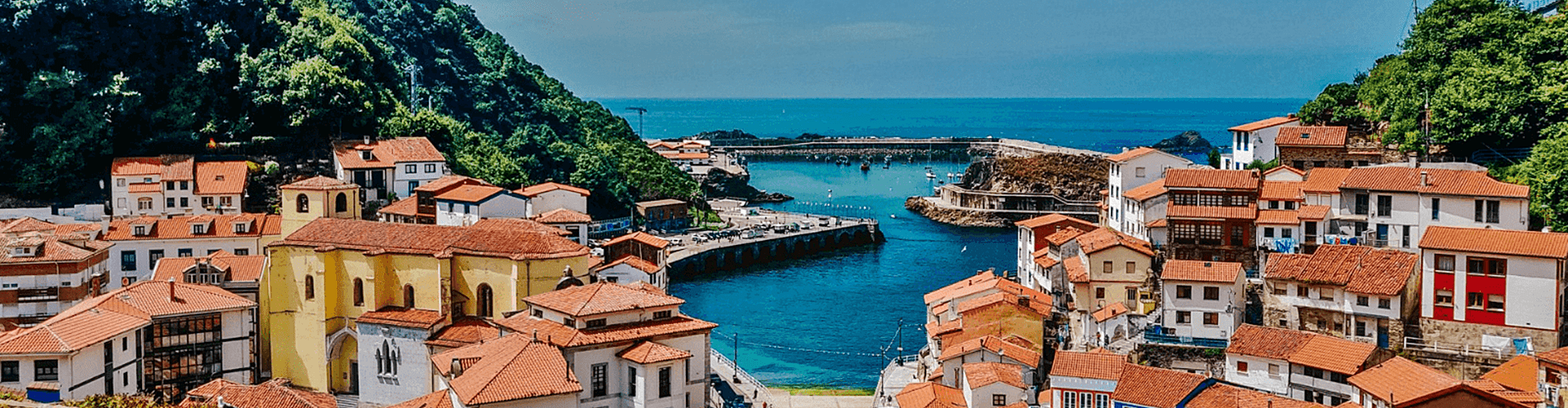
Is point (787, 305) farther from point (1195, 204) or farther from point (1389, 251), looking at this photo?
point (1389, 251)

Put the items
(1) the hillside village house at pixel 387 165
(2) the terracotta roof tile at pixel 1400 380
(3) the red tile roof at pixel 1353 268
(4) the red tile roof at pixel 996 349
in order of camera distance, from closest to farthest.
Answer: (2) the terracotta roof tile at pixel 1400 380 < (3) the red tile roof at pixel 1353 268 < (4) the red tile roof at pixel 996 349 < (1) the hillside village house at pixel 387 165

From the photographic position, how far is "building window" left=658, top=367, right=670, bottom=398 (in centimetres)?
3441

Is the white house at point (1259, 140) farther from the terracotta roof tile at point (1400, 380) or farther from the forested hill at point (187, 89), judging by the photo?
the forested hill at point (187, 89)

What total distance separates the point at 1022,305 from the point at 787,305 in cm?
2325

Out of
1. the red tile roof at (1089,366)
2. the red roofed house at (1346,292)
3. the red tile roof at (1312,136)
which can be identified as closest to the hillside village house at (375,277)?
the red tile roof at (1089,366)

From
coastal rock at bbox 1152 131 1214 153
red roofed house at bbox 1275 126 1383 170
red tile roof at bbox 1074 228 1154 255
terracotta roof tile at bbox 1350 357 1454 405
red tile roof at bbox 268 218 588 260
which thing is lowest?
terracotta roof tile at bbox 1350 357 1454 405

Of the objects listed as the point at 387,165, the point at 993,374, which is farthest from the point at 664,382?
the point at 387,165

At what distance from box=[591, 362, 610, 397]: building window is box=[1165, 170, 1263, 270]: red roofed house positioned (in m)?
20.4

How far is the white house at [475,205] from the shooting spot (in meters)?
56.3

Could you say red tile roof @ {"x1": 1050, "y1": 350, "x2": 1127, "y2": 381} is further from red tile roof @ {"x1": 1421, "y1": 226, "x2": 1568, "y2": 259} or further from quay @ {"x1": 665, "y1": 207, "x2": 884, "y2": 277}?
quay @ {"x1": 665, "y1": 207, "x2": 884, "y2": 277}

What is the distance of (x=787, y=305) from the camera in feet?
217

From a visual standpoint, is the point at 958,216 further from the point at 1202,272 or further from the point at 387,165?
the point at 1202,272

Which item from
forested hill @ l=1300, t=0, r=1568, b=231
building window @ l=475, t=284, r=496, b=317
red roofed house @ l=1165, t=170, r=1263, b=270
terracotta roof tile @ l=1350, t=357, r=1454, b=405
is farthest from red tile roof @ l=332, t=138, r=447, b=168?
terracotta roof tile @ l=1350, t=357, r=1454, b=405

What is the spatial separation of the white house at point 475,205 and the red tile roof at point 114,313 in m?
A: 15.5
